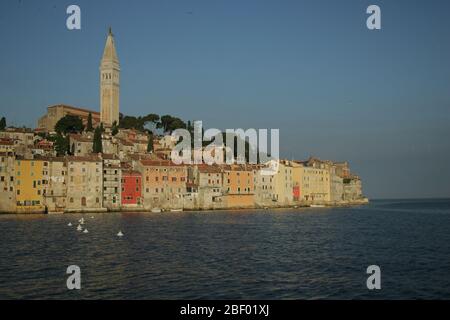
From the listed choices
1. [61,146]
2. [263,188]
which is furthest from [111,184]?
[263,188]

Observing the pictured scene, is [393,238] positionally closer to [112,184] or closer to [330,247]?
[330,247]

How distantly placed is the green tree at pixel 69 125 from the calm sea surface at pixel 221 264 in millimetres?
47921

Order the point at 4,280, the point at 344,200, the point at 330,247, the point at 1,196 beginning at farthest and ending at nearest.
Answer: the point at 344,200
the point at 1,196
the point at 330,247
the point at 4,280

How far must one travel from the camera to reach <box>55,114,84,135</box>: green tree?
85.1 meters

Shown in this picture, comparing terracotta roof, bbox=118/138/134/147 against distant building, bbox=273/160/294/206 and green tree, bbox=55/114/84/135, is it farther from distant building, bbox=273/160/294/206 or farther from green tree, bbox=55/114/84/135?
distant building, bbox=273/160/294/206

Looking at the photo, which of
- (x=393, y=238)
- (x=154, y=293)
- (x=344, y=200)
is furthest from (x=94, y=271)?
(x=344, y=200)

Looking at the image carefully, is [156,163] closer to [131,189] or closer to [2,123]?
[131,189]

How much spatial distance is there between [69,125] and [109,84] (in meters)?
15.0

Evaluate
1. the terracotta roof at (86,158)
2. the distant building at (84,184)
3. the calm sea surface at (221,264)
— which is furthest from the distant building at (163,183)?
the calm sea surface at (221,264)

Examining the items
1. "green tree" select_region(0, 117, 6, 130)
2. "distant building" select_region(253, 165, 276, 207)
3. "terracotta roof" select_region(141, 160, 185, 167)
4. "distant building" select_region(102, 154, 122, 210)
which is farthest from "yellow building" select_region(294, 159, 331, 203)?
"green tree" select_region(0, 117, 6, 130)

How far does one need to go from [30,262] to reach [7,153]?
4165 centimetres

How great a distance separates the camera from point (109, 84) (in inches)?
3836

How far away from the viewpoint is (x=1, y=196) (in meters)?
59.5

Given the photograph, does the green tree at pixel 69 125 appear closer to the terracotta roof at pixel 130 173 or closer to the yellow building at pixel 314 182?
the terracotta roof at pixel 130 173
